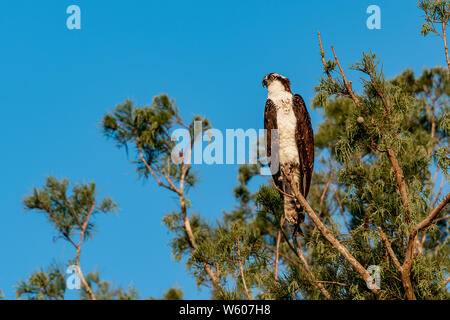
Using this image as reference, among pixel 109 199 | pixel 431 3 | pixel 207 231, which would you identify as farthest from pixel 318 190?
pixel 431 3

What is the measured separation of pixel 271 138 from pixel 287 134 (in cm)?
23

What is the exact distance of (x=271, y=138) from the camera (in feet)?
21.1

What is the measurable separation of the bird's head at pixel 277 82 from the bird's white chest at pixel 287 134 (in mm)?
444

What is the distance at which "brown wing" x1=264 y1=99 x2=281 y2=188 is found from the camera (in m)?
6.40

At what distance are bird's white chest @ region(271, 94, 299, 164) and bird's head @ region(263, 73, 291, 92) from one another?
1.46 feet

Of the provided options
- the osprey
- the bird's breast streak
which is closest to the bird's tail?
the osprey

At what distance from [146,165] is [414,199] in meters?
5.50

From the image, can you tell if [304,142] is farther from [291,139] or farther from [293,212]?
[293,212]

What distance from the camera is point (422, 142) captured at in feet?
31.6

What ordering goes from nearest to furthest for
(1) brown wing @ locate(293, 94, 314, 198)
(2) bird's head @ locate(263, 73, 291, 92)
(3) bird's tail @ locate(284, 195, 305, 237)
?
1. (3) bird's tail @ locate(284, 195, 305, 237)
2. (1) brown wing @ locate(293, 94, 314, 198)
3. (2) bird's head @ locate(263, 73, 291, 92)

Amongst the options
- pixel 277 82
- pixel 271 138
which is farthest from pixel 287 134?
pixel 277 82

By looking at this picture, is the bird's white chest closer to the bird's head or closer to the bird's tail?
the bird's head
